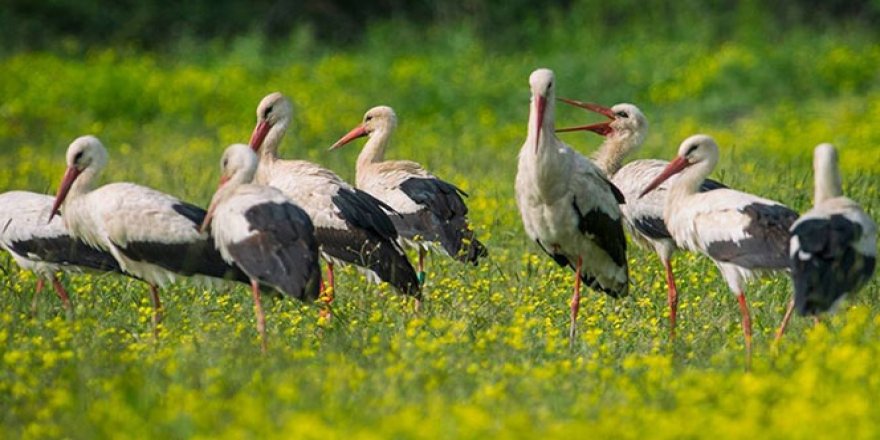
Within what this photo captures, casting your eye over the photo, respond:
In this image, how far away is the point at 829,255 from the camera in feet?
18.9

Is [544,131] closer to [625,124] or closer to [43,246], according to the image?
[625,124]

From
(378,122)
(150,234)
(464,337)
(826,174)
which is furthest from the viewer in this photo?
(378,122)

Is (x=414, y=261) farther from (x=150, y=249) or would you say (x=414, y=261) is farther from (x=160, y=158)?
(x=160, y=158)

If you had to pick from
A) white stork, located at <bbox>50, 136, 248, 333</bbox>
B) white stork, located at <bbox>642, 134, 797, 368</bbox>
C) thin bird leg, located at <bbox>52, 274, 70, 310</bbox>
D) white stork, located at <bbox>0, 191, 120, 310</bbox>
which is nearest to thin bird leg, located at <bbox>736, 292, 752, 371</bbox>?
white stork, located at <bbox>642, 134, 797, 368</bbox>

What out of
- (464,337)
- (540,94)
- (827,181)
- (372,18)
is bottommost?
(464,337)

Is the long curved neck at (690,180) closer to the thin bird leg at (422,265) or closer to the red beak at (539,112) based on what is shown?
the red beak at (539,112)

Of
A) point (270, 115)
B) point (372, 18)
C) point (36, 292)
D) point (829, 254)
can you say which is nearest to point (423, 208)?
point (270, 115)

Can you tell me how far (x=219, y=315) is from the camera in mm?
6875

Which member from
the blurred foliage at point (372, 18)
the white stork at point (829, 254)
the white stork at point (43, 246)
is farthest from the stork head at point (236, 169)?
the blurred foliage at point (372, 18)

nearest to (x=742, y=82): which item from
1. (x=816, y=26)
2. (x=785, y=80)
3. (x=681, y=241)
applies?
(x=785, y=80)

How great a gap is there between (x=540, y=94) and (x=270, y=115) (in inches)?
86.0

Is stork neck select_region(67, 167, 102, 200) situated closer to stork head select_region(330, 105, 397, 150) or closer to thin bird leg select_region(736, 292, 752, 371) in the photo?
stork head select_region(330, 105, 397, 150)

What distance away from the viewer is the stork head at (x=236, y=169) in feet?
21.2

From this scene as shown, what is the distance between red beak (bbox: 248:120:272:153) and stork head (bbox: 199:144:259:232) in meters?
1.63
